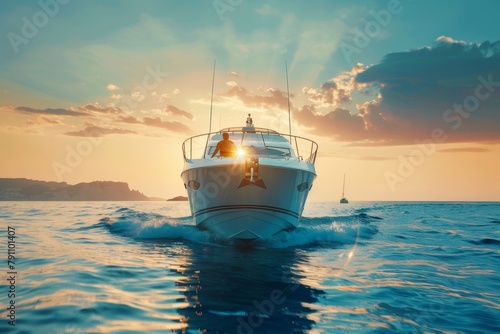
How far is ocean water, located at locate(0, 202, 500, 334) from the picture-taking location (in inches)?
171

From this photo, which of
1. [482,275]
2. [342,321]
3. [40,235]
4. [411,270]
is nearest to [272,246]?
[411,270]

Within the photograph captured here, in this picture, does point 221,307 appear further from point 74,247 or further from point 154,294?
point 74,247

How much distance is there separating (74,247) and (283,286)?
21.6ft

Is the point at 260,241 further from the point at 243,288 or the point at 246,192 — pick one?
the point at 243,288

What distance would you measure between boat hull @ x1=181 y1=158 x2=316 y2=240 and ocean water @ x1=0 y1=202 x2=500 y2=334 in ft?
2.30

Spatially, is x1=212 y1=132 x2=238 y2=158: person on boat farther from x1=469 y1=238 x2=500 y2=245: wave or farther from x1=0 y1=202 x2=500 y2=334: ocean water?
x1=469 y1=238 x2=500 y2=245: wave

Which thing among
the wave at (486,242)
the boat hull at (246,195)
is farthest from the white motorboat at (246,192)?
the wave at (486,242)

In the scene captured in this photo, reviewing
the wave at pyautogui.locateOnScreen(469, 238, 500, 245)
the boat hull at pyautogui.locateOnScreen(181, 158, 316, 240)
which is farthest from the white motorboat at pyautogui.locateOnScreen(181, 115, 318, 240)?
the wave at pyautogui.locateOnScreen(469, 238, 500, 245)

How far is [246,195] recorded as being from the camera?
9492 mm

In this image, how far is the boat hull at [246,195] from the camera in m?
9.39

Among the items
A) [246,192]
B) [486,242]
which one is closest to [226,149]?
[246,192]

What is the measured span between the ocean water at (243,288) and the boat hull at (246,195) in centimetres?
70

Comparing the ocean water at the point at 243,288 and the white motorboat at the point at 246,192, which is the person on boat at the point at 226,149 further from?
the ocean water at the point at 243,288

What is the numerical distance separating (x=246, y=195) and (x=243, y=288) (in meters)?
3.77
